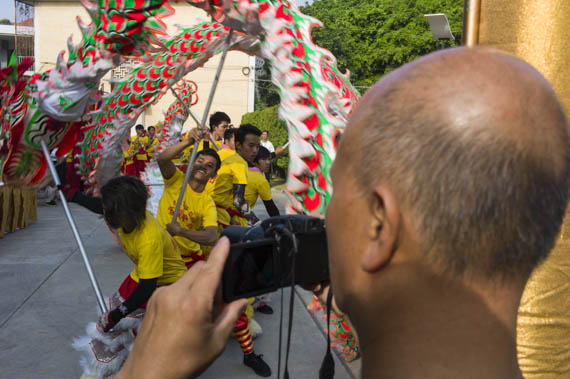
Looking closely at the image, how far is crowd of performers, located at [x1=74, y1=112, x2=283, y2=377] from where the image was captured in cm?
287

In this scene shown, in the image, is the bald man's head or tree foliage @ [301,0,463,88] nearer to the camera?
the bald man's head

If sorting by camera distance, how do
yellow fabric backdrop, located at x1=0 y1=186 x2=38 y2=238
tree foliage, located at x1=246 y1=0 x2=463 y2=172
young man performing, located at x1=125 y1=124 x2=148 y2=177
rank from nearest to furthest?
yellow fabric backdrop, located at x1=0 y1=186 x2=38 y2=238 → young man performing, located at x1=125 y1=124 x2=148 y2=177 → tree foliage, located at x1=246 y1=0 x2=463 y2=172

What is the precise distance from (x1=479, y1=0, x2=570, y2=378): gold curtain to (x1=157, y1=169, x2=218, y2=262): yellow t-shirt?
231cm

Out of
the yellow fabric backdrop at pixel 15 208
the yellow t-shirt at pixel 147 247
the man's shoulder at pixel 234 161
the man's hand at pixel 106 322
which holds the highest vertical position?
the man's shoulder at pixel 234 161

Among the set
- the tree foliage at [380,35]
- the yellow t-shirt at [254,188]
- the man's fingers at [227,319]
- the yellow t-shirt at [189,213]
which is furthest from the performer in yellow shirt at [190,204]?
the tree foliage at [380,35]

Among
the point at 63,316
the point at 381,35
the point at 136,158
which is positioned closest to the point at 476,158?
the point at 63,316

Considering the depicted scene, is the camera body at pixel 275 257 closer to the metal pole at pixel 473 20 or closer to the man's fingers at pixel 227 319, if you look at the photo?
the man's fingers at pixel 227 319

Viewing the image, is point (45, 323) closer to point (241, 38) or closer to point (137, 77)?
point (137, 77)

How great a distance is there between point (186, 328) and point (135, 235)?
235 cm

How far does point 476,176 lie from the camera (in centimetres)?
60

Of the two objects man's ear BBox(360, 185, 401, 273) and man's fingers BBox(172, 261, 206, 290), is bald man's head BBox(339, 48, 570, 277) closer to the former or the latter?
man's ear BBox(360, 185, 401, 273)

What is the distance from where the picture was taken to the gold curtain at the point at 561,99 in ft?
6.11

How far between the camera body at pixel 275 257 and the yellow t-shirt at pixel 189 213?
278cm

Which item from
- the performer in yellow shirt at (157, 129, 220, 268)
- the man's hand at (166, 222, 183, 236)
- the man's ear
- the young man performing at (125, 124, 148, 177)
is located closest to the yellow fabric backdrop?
the young man performing at (125, 124, 148, 177)
